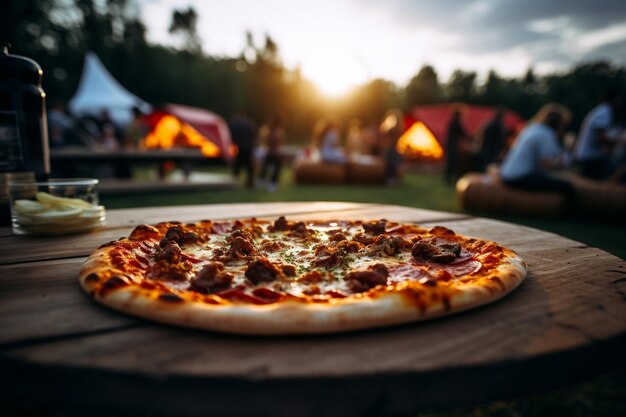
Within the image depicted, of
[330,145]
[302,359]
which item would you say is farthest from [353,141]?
[302,359]

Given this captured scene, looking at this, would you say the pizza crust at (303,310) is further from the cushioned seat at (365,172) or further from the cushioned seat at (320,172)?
the cushioned seat at (365,172)

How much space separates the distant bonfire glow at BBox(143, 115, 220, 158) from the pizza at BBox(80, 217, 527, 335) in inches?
691

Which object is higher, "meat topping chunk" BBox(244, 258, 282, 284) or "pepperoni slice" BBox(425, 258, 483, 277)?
"meat topping chunk" BBox(244, 258, 282, 284)

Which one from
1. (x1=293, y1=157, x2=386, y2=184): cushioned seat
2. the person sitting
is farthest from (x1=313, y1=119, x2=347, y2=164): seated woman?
the person sitting

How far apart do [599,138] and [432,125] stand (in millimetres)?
10322

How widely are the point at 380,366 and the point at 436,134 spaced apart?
17932 mm

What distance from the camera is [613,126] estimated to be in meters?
8.86

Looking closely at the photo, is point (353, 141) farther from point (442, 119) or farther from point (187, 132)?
point (187, 132)

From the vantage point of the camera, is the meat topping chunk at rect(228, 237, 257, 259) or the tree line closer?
the meat topping chunk at rect(228, 237, 257, 259)

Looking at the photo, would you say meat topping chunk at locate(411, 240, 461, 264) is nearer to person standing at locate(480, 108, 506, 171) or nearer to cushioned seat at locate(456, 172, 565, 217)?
cushioned seat at locate(456, 172, 565, 217)

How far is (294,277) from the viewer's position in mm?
1482

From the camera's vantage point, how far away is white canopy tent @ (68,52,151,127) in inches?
755

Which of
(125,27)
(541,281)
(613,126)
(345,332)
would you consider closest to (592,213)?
(613,126)

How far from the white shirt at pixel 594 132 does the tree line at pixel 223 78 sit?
2035cm
